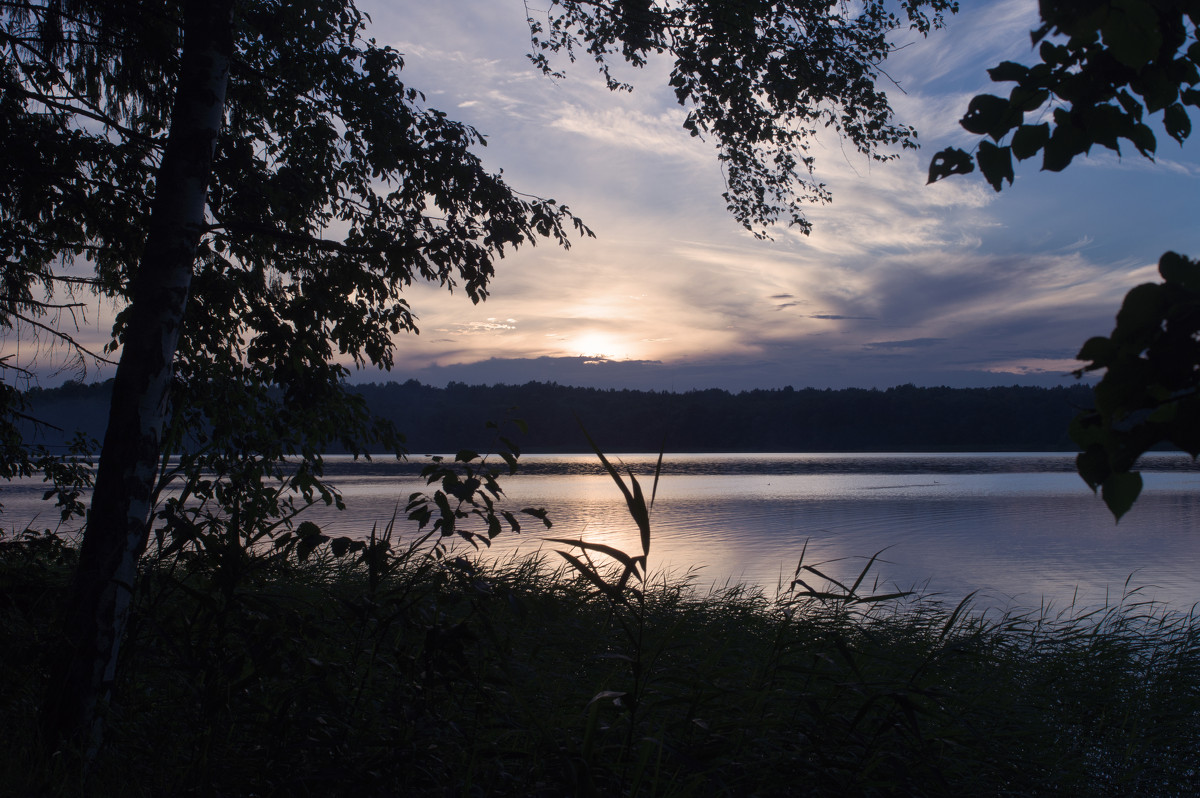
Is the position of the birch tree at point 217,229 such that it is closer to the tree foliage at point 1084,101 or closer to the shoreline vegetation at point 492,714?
the shoreline vegetation at point 492,714

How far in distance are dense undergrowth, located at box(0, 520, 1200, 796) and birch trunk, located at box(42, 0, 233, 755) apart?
0.14 metres

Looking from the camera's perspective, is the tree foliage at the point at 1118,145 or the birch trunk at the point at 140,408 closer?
the tree foliage at the point at 1118,145

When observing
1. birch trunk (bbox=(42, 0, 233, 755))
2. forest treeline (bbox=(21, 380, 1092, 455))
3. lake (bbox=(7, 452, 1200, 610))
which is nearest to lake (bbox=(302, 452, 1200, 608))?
lake (bbox=(7, 452, 1200, 610))

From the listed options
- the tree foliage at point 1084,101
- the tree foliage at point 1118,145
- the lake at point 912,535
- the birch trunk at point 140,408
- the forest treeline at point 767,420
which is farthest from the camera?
the forest treeline at point 767,420

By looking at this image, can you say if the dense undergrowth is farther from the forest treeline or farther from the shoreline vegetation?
the forest treeline

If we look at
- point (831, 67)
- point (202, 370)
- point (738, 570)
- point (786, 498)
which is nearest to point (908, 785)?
point (202, 370)

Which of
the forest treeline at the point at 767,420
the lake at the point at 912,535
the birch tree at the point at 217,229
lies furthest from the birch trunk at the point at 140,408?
the forest treeline at the point at 767,420

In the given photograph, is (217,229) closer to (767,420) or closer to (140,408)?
(140,408)

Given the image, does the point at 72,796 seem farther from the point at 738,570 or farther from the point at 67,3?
the point at 738,570

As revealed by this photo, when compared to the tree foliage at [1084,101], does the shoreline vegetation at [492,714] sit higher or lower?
lower

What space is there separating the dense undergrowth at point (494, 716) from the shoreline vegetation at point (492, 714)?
0.05 ft

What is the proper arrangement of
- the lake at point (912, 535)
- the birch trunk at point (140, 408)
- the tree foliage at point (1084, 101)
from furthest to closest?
the lake at point (912, 535)
the birch trunk at point (140, 408)
the tree foliage at point (1084, 101)

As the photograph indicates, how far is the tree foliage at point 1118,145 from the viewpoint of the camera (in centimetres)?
103

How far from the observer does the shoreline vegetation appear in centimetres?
256
